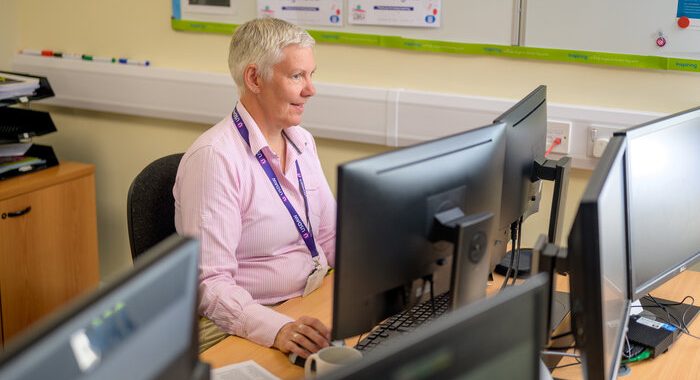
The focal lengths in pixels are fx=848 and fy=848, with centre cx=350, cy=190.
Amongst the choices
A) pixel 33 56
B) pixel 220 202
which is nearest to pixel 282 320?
pixel 220 202

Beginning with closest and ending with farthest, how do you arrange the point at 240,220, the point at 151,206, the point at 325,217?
the point at 240,220
the point at 151,206
the point at 325,217

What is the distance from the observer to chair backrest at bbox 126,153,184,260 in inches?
82.6

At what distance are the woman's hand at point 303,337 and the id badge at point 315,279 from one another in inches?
13.0

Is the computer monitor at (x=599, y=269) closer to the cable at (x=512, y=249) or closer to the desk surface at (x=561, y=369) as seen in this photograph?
the desk surface at (x=561, y=369)

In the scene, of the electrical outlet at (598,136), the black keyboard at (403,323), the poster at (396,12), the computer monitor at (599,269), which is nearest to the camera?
the computer monitor at (599,269)

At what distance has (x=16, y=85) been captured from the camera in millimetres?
2988

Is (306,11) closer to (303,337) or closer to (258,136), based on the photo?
(258,136)

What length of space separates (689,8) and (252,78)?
126 cm

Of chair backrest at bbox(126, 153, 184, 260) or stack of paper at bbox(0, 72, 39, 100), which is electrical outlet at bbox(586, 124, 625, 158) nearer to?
chair backrest at bbox(126, 153, 184, 260)

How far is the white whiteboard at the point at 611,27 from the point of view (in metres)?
2.45

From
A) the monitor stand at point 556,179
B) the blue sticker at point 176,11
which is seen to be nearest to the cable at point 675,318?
the monitor stand at point 556,179

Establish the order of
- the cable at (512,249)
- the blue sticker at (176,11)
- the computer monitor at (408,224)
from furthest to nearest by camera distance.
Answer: the blue sticker at (176,11) → the cable at (512,249) → the computer monitor at (408,224)

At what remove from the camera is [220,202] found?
1973 mm

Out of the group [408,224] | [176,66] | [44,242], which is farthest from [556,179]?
[44,242]
